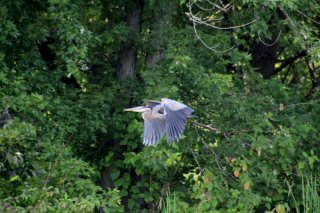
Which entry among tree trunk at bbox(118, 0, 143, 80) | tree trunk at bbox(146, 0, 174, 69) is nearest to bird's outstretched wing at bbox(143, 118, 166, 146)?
tree trunk at bbox(146, 0, 174, 69)

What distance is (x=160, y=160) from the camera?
6.18m

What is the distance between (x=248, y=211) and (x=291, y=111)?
1226 mm

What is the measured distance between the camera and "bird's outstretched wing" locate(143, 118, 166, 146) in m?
5.45

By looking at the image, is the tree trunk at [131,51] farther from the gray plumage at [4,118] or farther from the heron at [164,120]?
the heron at [164,120]

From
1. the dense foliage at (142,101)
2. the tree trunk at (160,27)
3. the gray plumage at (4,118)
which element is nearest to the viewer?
the dense foliage at (142,101)

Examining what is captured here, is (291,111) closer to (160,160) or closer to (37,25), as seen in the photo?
(160,160)

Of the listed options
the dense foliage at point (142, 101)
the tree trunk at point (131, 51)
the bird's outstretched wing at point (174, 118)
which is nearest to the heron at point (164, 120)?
the bird's outstretched wing at point (174, 118)

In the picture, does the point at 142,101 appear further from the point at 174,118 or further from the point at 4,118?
the point at 174,118

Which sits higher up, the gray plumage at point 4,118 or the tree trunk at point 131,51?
the tree trunk at point 131,51

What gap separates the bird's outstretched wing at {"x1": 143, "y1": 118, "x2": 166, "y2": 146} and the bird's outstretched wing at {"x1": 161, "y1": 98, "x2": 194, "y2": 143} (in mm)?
89

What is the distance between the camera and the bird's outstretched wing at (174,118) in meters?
5.33


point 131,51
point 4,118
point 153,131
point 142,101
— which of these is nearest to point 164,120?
point 153,131

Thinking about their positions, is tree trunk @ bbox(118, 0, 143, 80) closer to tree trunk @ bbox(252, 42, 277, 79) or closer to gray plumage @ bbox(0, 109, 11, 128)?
gray plumage @ bbox(0, 109, 11, 128)

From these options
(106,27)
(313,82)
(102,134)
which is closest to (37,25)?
(106,27)
